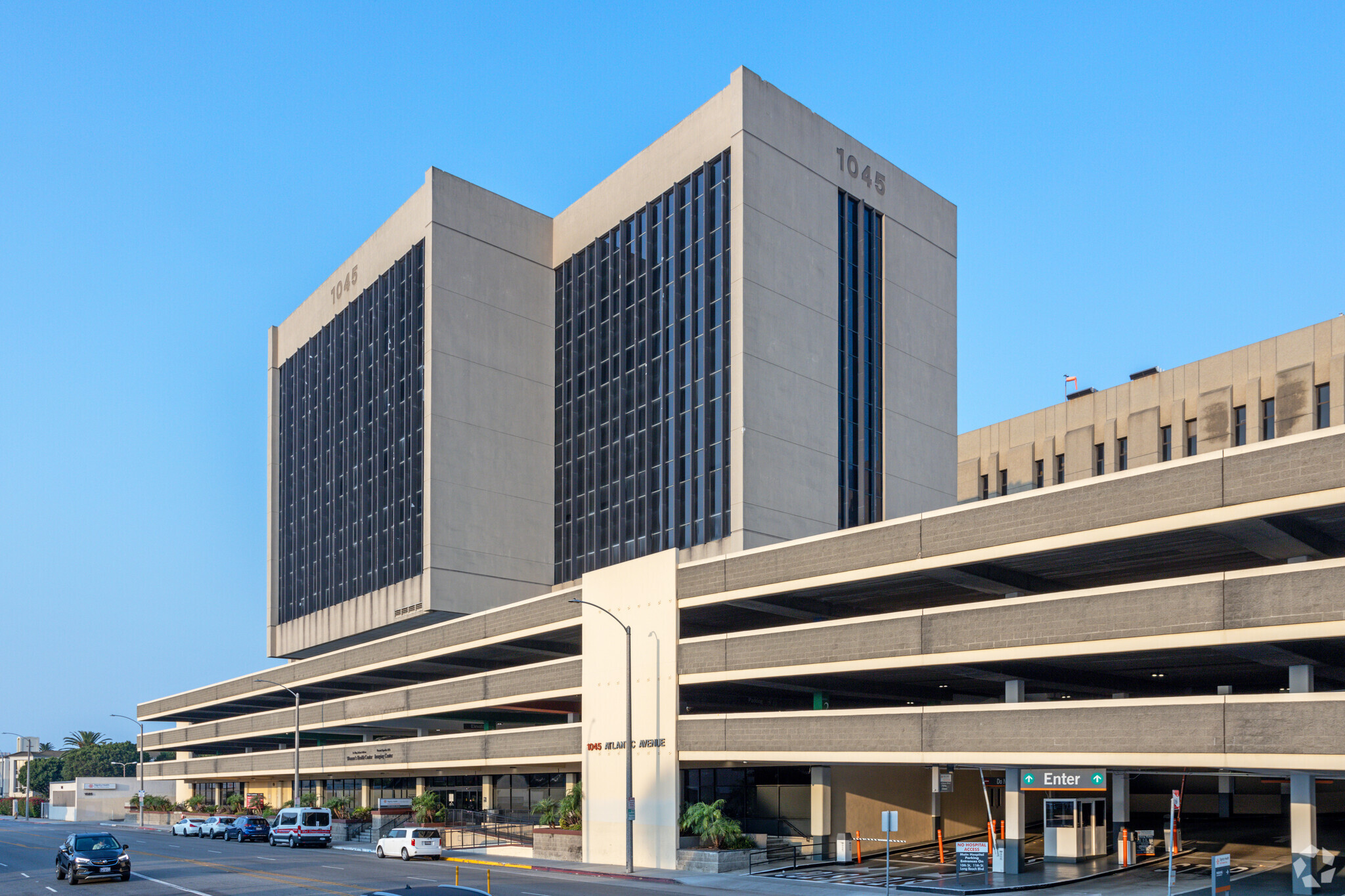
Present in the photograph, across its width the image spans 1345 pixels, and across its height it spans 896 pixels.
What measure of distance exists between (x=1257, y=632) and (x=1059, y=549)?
623 cm

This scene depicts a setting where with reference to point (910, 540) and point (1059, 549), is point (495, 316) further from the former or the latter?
point (1059, 549)

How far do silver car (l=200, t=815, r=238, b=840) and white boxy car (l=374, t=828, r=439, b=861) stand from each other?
26.2 metres

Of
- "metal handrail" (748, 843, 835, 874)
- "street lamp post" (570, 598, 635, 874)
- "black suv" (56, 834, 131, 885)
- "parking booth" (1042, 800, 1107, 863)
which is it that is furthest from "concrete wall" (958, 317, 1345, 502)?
"black suv" (56, 834, 131, 885)

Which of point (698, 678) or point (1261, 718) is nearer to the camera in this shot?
point (1261, 718)

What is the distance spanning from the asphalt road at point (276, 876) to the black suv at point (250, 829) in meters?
7.77

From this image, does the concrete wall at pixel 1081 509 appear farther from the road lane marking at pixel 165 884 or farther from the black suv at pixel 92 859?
the black suv at pixel 92 859

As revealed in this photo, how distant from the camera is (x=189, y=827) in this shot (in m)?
82.4

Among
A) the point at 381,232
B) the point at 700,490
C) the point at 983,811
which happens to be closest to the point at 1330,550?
the point at 983,811

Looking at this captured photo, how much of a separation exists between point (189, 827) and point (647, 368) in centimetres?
4724

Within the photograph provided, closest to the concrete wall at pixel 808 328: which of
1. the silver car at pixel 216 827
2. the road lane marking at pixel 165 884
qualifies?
the road lane marking at pixel 165 884

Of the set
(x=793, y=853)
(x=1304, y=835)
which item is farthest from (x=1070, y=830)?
(x=1304, y=835)

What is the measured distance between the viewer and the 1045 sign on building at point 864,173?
63.5m

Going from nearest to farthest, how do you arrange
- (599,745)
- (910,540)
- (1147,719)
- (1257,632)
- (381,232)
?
(1257,632) → (1147,719) → (910,540) → (599,745) → (381,232)

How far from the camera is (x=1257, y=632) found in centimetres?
2861
